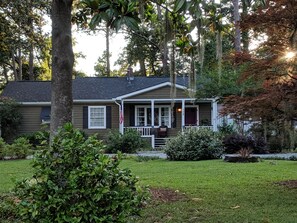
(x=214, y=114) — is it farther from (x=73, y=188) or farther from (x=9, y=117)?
(x=73, y=188)

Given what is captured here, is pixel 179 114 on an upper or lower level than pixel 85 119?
upper

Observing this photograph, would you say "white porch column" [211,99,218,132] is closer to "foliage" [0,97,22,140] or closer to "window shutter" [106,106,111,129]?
"window shutter" [106,106,111,129]

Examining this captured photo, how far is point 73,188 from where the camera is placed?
342 cm

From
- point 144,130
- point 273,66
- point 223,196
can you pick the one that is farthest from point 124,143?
point 273,66

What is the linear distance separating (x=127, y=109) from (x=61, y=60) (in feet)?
61.2

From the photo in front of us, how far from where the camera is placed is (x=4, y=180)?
8680mm

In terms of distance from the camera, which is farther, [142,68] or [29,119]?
[142,68]

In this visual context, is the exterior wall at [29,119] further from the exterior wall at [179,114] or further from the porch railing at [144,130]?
the porch railing at [144,130]

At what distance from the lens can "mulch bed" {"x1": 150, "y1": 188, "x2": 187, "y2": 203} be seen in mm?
6111

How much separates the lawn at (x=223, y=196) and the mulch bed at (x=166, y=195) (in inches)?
2.9

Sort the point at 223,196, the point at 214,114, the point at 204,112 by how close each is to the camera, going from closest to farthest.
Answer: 1. the point at 223,196
2. the point at 214,114
3. the point at 204,112

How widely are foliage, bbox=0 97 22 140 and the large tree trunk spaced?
18048 mm

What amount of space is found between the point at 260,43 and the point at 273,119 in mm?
1412

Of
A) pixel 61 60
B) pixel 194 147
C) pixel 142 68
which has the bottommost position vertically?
pixel 194 147
